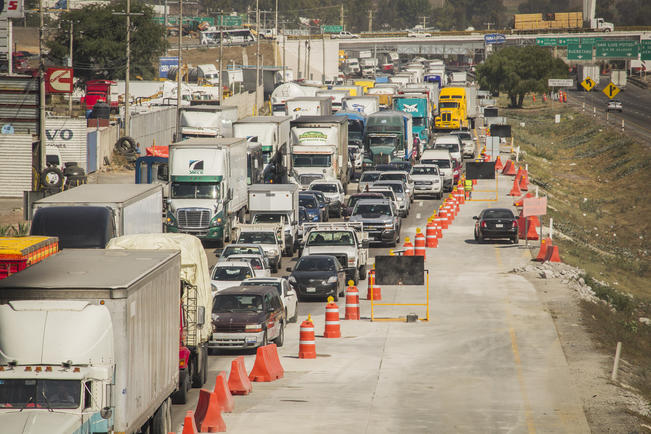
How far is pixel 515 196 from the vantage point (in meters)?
58.3

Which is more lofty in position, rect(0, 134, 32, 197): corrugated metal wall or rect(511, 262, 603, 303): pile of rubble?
rect(0, 134, 32, 197): corrugated metal wall

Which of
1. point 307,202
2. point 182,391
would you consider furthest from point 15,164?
point 182,391

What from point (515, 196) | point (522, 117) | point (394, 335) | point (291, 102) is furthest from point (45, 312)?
point (522, 117)

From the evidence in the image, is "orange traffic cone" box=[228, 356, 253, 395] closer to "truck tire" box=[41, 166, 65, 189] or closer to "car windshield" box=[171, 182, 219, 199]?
"car windshield" box=[171, 182, 219, 199]

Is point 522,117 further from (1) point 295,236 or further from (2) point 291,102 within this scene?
(1) point 295,236

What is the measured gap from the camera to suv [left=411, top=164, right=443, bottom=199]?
2295 inches

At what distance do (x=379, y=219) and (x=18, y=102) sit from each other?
84.0 ft

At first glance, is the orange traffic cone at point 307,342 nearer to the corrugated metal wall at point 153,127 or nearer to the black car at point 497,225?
the black car at point 497,225

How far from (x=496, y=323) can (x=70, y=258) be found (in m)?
15.6

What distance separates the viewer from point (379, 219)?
43.3 meters

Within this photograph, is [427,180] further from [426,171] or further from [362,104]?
[362,104]

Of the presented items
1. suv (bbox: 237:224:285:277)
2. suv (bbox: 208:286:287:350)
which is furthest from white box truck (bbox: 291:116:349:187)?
suv (bbox: 208:286:287:350)

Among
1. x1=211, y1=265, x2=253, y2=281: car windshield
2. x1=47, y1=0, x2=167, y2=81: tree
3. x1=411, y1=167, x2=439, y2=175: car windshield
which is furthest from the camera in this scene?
x1=47, y1=0, x2=167, y2=81: tree

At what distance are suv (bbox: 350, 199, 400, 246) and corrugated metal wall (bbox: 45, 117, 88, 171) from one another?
23198 mm
